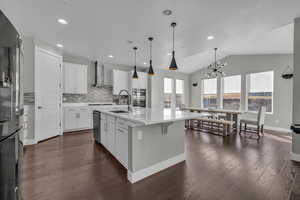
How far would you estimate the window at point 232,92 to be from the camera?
19.9 feet

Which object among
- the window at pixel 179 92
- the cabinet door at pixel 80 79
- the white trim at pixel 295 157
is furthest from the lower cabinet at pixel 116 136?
the window at pixel 179 92

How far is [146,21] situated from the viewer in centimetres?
255

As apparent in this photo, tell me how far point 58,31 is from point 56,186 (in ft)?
9.97

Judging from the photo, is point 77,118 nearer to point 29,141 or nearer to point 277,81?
point 29,141

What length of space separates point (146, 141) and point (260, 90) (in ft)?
19.1

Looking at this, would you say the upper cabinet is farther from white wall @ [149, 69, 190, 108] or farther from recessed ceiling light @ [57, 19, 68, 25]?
white wall @ [149, 69, 190, 108]

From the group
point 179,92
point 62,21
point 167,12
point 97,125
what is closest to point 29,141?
point 97,125

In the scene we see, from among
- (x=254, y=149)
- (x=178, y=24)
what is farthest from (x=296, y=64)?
(x=178, y=24)

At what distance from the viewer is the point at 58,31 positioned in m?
2.94

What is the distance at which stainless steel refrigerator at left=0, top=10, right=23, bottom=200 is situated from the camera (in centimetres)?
81

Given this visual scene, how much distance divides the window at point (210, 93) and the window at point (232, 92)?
0.51 m

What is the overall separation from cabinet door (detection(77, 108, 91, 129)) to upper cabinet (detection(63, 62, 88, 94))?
692mm

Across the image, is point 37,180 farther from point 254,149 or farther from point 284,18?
point 284,18

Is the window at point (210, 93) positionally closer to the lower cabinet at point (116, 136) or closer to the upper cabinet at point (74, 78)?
the lower cabinet at point (116, 136)
